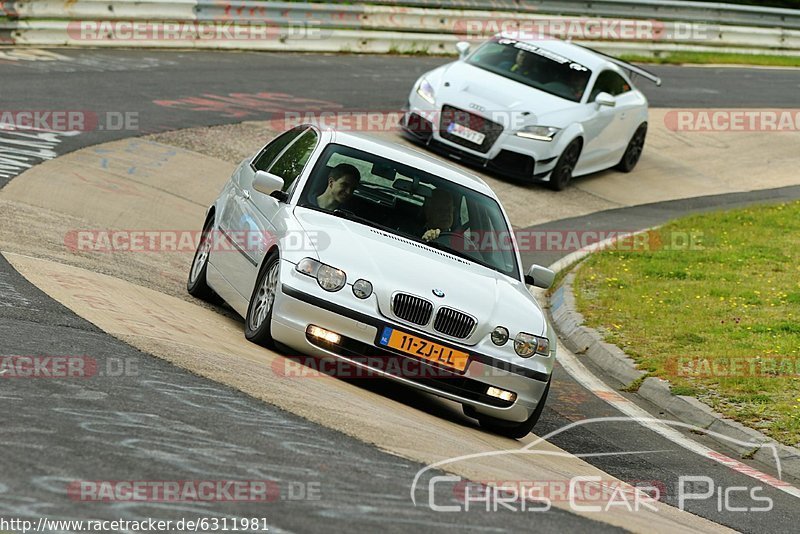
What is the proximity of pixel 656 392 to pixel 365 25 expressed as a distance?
17.1m

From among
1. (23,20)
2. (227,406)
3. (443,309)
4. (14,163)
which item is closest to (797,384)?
(443,309)

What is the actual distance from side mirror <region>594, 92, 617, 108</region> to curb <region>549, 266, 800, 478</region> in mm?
5806

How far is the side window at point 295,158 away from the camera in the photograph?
9.75 m

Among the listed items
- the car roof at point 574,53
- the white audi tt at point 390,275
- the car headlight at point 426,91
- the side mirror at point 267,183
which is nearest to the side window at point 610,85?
the car roof at point 574,53

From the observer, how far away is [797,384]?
10.4 m

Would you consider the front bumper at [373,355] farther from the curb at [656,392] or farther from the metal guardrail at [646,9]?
the metal guardrail at [646,9]

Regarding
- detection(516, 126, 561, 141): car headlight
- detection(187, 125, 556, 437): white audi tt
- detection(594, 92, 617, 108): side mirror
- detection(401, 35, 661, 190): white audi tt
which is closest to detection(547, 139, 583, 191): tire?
detection(401, 35, 661, 190): white audi tt

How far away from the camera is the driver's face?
31.1 ft

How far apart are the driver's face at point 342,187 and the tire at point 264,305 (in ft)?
2.67

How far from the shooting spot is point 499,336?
8.44 meters

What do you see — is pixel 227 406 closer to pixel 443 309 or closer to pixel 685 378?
pixel 443 309

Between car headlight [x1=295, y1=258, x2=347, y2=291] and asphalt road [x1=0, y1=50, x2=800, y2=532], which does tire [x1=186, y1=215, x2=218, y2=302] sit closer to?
asphalt road [x1=0, y1=50, x2=800, y2=532]

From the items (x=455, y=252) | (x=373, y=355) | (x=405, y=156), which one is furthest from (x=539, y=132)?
(x=373, y=355)

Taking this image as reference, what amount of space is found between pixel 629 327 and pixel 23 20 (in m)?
12.8
